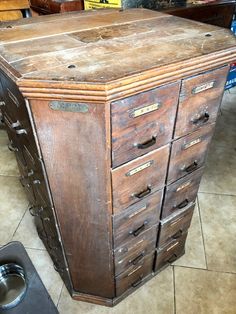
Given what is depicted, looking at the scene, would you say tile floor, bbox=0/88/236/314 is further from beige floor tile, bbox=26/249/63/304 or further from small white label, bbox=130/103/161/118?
small white label, bbox=130/103/161/118

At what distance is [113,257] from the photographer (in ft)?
3.34

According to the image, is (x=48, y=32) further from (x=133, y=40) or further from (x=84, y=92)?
(x=84, y=92)

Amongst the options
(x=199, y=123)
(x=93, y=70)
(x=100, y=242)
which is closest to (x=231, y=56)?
(x=199, y=123)

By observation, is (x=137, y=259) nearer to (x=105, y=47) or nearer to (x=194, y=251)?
(x=194, y=251)

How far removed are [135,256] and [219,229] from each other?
27.3 inches

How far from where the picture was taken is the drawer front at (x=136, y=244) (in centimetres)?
102

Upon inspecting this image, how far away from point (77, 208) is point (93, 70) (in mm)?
437

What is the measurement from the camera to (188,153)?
93 centimetres

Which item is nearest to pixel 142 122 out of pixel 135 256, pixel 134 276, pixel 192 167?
pixel 192 167

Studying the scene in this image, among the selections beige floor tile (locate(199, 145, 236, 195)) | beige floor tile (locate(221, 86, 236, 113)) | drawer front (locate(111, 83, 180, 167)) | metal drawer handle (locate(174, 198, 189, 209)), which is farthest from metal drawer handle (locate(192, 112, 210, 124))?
beige floor tile (locate(221, 86, 236, 113))

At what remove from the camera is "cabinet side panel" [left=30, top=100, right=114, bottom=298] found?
653 mm

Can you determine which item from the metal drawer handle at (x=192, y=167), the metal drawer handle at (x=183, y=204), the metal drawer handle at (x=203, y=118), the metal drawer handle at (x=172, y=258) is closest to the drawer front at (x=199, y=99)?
the metal drawer handle at (x=203, y=118)

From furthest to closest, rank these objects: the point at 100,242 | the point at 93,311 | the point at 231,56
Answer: the point at 93,311
the point at 100,242
the point at 231,56

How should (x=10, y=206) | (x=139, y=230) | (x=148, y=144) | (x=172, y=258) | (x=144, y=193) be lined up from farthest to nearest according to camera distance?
(x=10, y=206) → (x=172, y=258) → (x=139, y=230) → (x=144, y=193) → (x=148, y=144)
